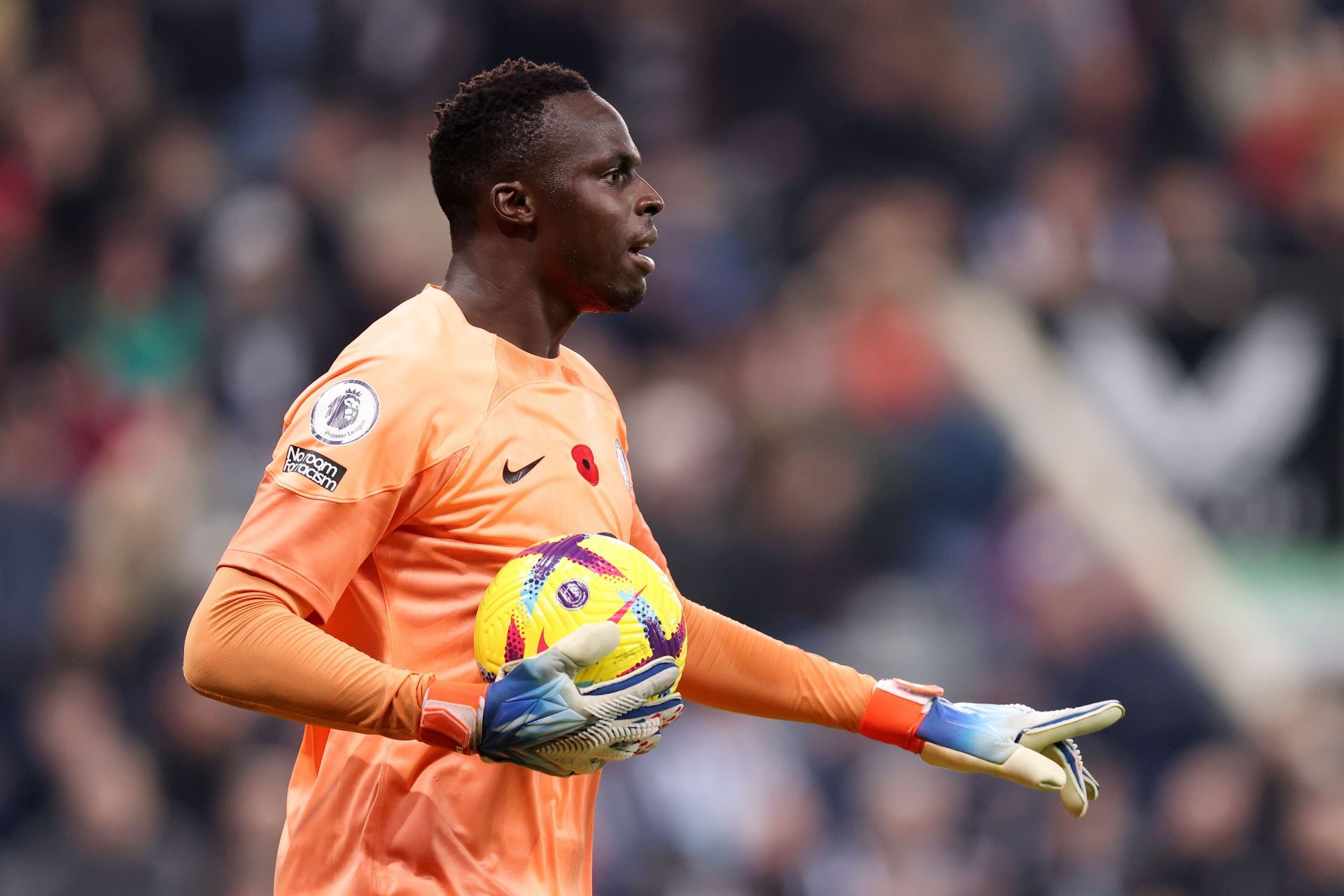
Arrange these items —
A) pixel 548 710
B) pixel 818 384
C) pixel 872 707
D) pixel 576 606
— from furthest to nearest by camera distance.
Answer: pixel 818 384, pixel 872 707, pixel 576 606, pixel 548 710

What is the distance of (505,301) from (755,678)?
97 cm

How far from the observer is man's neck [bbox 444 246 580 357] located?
11.1ft

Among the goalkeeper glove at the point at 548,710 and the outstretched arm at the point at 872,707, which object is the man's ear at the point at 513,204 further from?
the goalkeeper glove at the point at 548,710

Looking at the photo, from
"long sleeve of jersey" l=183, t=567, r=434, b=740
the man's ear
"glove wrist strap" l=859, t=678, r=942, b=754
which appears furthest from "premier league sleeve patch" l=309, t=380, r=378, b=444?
"glove wrist strap" l=859, t=678, r=942, b=754

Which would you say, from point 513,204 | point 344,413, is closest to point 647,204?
point 513,204

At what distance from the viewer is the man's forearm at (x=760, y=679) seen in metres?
3.64

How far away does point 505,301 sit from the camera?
3.40 metres

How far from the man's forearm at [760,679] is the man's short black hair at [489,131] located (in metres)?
0.97

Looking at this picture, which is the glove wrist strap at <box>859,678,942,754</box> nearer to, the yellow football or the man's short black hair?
the yellow football

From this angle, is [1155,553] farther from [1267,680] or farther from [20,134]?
[20,134]

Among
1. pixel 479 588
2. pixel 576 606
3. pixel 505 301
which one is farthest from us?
pixel 505 301

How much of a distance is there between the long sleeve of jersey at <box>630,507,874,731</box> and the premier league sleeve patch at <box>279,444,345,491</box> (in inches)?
33.5

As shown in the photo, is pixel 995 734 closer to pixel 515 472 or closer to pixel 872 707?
pixel 872 707

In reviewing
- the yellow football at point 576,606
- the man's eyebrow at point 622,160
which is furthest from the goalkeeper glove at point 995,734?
the man's eyebrow at point 622,160
